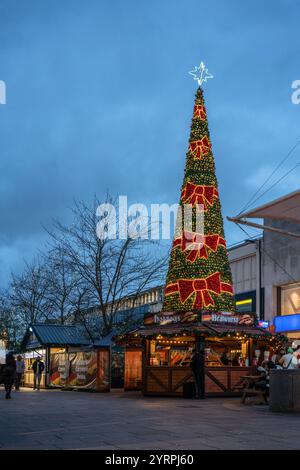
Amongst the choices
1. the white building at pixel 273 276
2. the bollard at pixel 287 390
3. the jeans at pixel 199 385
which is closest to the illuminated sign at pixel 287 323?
the white building at pixel 273 276

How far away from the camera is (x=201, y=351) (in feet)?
78.8

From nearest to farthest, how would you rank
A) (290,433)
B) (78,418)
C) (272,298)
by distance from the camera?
(290,433) → (78,418) → (272,298)

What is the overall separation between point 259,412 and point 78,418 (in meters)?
4.57

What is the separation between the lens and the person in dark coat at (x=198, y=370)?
23281 mm

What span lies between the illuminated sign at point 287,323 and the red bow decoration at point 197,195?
628 inches

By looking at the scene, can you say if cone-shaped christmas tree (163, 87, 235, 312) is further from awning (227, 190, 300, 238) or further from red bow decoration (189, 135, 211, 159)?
awning (227, 190, 300, 238)

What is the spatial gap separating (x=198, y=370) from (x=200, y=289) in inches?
134

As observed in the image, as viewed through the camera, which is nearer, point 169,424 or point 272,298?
point 169,424

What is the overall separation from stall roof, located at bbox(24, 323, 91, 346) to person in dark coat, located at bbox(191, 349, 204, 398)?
15811mm

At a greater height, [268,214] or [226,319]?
[268,214]

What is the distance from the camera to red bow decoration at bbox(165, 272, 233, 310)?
2545 centimetres

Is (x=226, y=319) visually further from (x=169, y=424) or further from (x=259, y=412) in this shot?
(x=169, y=424)

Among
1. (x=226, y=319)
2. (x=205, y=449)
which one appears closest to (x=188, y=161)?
(x=226, y=319)

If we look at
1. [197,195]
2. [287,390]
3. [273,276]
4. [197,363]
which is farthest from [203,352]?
[273,276]
